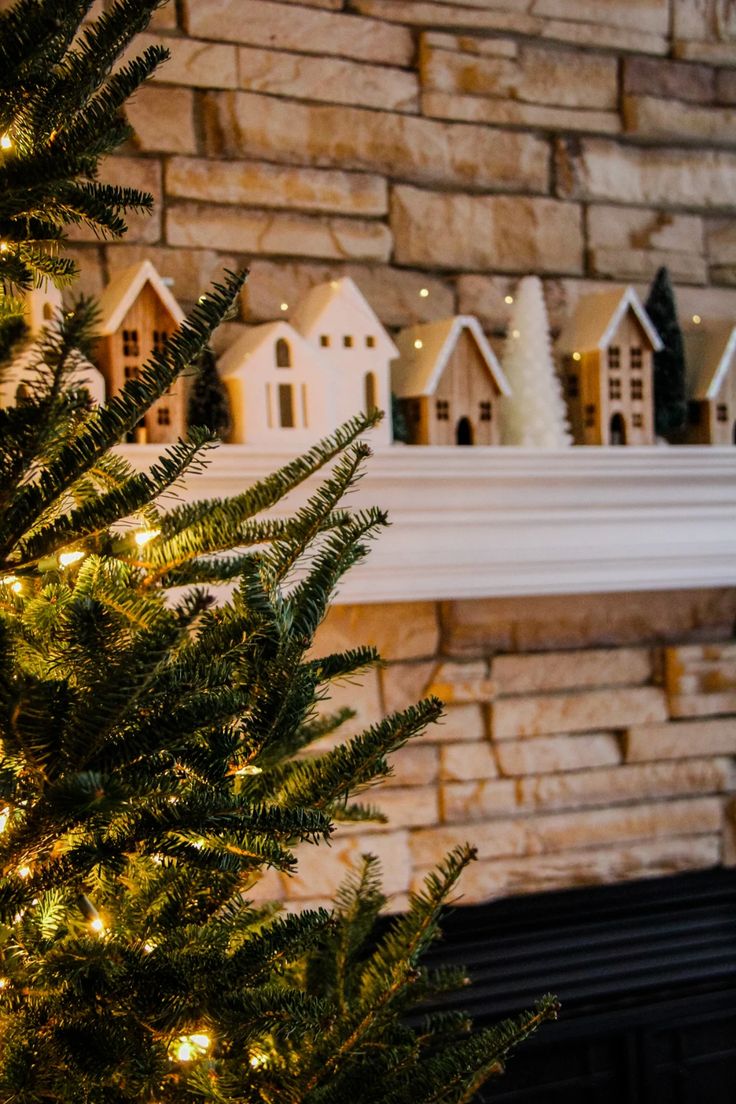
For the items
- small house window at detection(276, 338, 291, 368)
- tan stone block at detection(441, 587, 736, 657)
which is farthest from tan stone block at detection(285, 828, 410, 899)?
small house window at detection(276, 338, 291, 368)

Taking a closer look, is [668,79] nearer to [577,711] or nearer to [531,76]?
[531,76]

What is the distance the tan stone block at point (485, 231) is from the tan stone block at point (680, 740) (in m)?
0.88

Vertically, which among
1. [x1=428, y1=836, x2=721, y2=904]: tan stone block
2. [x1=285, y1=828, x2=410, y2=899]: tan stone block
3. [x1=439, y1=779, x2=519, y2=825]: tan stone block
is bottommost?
[x1=428, y1=836, x2=721, y2=904]: tan stone block

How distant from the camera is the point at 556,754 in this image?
2.13 metres

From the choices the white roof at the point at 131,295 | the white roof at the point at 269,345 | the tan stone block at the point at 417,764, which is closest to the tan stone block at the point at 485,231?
the white roof at the point at 269,345

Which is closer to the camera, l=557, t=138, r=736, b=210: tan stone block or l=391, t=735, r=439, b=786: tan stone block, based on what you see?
l=391, t=735, r=439, b=786: tan stone block

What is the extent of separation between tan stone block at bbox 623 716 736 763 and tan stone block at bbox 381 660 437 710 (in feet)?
1.36

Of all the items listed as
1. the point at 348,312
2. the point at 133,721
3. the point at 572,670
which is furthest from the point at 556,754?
the point at 133,721

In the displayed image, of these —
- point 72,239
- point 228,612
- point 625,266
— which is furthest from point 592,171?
point 228,612

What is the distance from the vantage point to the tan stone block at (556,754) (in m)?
2.10

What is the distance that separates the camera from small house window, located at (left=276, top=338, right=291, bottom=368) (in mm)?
1810

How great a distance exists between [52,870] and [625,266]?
5.92ft

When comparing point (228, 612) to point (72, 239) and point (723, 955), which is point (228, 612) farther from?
point (723, 955)

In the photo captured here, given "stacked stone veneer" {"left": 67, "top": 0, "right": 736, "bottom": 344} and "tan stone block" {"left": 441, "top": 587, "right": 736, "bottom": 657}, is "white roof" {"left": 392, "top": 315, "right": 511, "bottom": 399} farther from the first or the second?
"tan stone block" {"left": 441, "top": 587, "right": 736, "bottom": 657}
